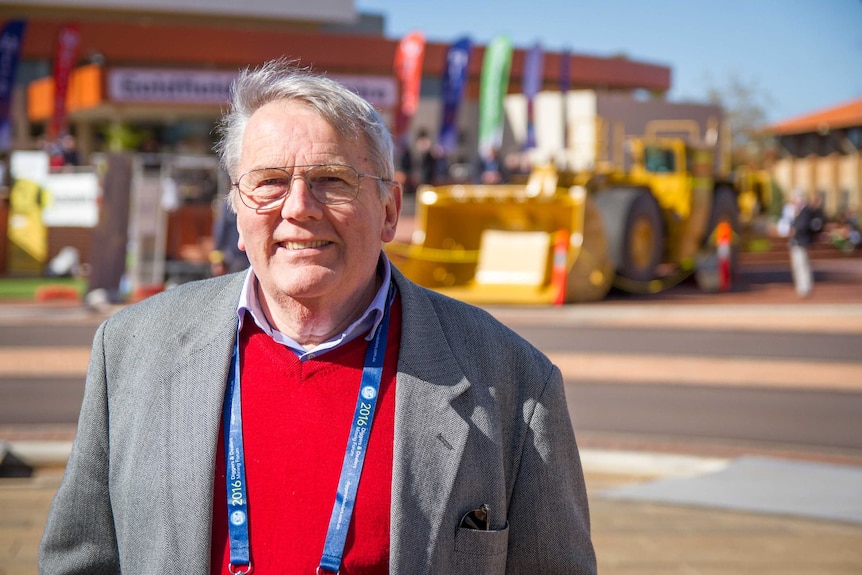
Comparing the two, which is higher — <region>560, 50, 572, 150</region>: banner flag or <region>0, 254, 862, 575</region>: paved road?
<region>560, 50, 572, 150</region>: banner flag

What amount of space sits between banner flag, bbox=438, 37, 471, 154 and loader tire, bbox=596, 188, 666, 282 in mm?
15108

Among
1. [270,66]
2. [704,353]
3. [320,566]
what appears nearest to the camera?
[320,566]

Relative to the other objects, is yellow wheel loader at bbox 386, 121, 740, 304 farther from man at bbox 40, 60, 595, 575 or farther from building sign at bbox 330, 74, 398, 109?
building sign at bbox 330, 74, 398, 109

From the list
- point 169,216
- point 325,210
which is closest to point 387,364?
point 325,210

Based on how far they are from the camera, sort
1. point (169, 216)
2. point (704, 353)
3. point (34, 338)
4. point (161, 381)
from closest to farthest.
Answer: point (161, 381) → point (704, 353) → point (34, 338) → point (169, 216)

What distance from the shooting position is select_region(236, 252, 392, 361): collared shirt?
2.25 meters

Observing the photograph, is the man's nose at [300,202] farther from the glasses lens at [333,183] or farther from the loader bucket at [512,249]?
the loader bucket at [512,249]

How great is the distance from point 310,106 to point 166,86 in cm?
3320

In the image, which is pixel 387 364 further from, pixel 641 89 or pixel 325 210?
pixel 641 89

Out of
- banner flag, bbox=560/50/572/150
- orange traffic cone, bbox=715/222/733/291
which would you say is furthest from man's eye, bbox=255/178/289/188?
banner flag, bbox=560/50/572/150

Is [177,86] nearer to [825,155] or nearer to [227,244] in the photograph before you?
[227,244]

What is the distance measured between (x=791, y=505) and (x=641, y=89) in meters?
49.7

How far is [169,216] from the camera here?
20516 millimetres

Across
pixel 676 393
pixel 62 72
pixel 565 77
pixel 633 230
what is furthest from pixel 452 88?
pixel 676 393
